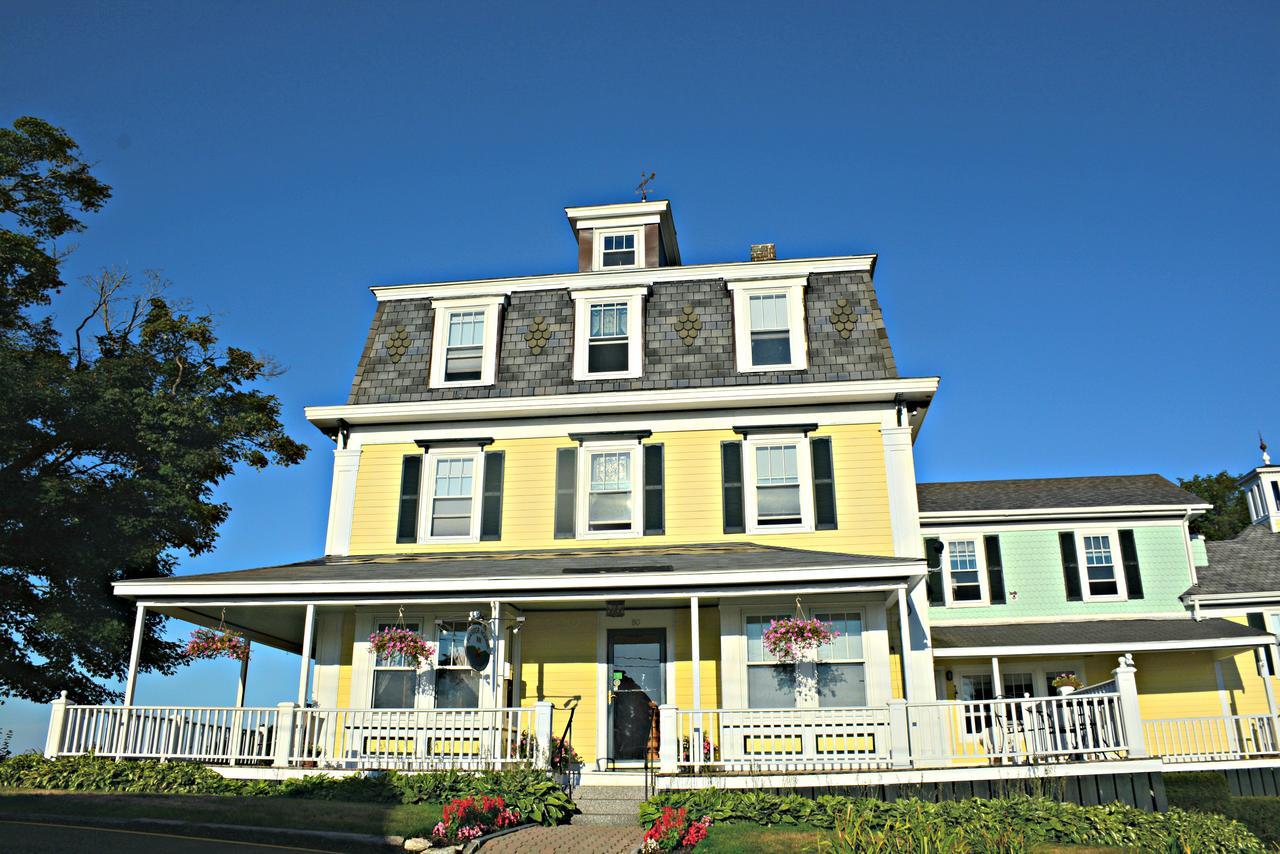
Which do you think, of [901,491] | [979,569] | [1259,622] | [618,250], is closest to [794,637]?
[901,491]

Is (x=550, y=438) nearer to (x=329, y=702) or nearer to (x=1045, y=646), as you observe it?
(x=329, y=702)

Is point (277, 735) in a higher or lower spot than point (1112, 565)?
lower

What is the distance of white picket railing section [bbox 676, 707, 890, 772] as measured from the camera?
46.1ft

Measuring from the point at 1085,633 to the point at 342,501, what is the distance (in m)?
15.7

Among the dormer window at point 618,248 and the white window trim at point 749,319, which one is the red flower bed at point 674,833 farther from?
the dormer window at point 618,248

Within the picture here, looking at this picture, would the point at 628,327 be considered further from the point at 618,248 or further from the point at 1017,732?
the point at 1017,732

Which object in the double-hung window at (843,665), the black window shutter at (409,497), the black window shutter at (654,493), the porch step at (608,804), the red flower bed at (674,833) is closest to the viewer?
the red flower bed at (674,833)

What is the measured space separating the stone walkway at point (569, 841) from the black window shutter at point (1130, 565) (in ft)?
52.3

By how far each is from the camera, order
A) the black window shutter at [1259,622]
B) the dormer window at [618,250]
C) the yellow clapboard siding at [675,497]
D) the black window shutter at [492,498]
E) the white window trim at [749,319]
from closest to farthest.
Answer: the yellow clapboard siding at [675,497] → the black window shutter at [492,498] → the white window trim at [749,319] → the dormer window at [618,250] → the black window shutter at [1259,622]

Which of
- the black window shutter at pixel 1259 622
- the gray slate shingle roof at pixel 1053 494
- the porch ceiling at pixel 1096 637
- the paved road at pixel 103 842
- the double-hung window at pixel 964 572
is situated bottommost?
the paved road at pixel 103 842

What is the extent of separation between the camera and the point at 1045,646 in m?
21.4

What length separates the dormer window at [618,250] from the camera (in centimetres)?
2180

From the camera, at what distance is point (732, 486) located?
59.5 ft

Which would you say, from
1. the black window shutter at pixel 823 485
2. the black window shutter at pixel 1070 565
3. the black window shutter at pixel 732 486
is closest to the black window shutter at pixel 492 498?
the black window shutter at pixel 732 486
